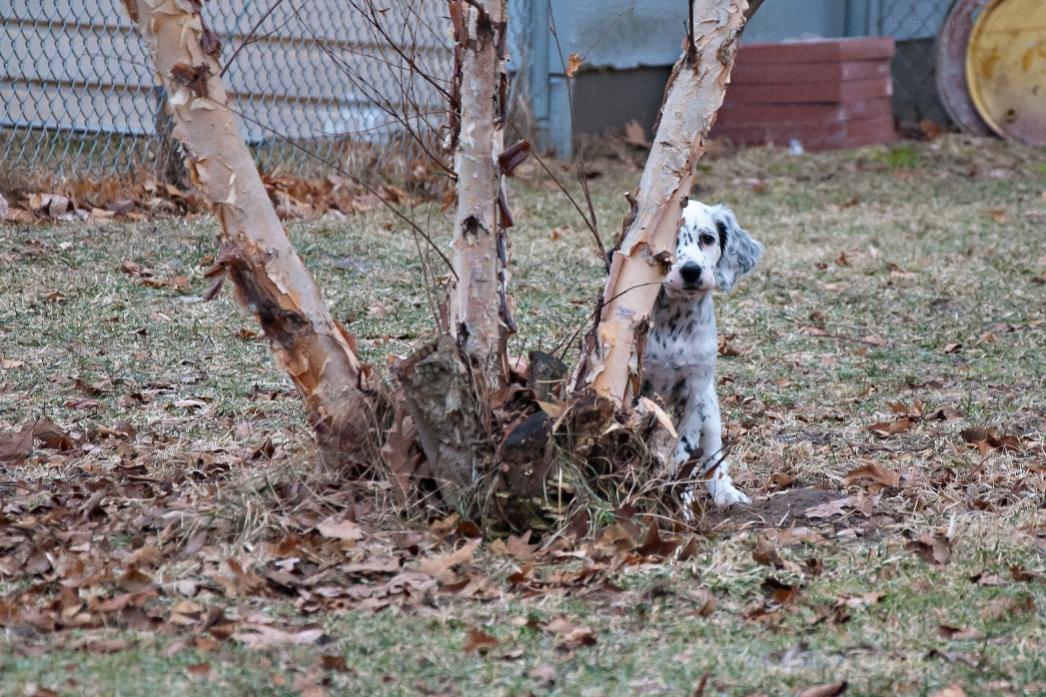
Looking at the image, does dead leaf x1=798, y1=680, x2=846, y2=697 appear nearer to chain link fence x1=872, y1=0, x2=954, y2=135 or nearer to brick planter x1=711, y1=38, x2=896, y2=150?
brick planter x1=711, y1=38, x2=896, y2=150

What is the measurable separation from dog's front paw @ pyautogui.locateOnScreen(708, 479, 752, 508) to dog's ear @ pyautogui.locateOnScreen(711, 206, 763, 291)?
875 millimetres

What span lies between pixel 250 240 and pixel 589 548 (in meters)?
A: 1.26

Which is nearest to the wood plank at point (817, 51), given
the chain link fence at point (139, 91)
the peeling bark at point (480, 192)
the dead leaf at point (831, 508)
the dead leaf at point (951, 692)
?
the chain link fence at point (139, 91)

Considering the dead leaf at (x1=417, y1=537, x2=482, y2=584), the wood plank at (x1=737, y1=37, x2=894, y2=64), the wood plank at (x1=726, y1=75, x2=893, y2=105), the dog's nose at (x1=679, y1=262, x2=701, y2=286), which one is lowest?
the dead leaf at (x1=417, y1=537, x2=482, y2=584)

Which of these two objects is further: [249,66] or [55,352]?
[249,66]

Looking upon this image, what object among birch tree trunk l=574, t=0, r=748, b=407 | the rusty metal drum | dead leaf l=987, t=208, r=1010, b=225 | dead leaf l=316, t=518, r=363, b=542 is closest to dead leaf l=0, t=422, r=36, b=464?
dead leaf l=316, t=518, r=363, b=542

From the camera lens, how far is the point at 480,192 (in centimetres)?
383

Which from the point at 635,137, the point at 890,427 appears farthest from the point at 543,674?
the point at 635,137

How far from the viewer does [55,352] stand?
5.97m

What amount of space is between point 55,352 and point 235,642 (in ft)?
10.4

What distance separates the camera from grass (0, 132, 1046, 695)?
310 cm

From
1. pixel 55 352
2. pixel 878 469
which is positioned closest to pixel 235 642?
pixel 878 469

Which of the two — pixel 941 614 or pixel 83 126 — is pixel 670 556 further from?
pixel 83 126

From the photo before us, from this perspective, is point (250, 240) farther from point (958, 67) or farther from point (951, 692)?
point (958, 67)
